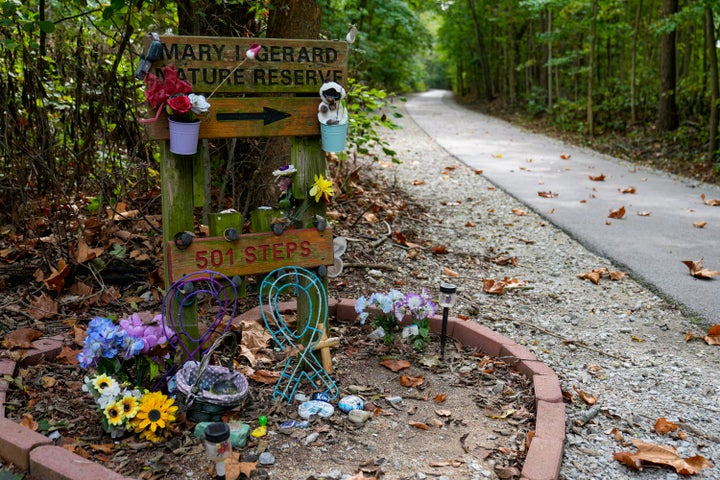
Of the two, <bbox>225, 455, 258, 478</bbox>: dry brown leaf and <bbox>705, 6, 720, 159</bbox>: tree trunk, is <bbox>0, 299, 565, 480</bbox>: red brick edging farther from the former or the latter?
<bbox>705, 6, 720, 159</bbox>: tree trunk

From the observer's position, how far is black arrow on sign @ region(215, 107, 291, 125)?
10.0 ft

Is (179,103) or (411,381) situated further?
(411,381)

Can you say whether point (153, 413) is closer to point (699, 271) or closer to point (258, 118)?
point (258, 118)

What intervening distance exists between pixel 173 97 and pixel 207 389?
131 centimetres

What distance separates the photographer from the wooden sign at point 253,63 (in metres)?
2.94

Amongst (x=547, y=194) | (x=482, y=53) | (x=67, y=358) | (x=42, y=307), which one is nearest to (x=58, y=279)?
(x=42, y=307)

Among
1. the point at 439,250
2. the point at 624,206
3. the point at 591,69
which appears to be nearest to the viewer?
the point at 439,250

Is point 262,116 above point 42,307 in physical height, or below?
above

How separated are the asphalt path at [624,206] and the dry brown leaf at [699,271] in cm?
5

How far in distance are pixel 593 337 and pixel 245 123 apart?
264cm

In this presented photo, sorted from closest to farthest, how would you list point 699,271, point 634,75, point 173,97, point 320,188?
point 173,97 < point 320,188 < point 699,271 < point 634,75

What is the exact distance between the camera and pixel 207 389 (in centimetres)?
286

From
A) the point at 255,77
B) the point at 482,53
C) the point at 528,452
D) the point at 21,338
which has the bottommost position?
the point at 528,452

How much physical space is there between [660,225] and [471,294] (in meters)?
3.37
